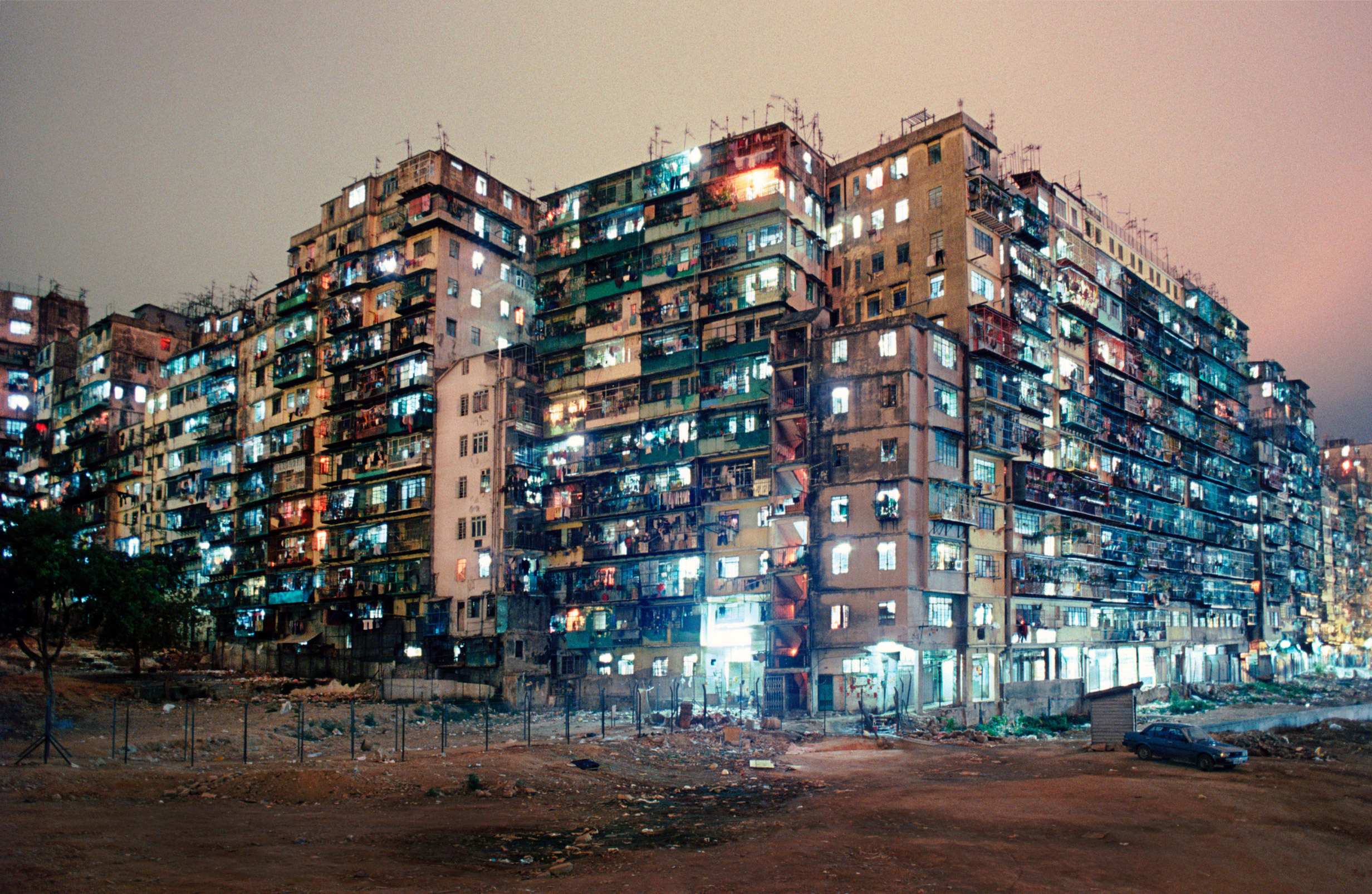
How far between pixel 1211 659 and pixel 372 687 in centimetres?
8713

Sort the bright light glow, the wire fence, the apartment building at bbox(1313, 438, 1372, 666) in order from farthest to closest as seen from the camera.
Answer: the apartment building at bbox(1313, 438, 1372, 666) → the bright light glow → the wire fence

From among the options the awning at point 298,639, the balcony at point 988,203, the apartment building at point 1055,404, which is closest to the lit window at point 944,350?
the apartment building at point 1055,404

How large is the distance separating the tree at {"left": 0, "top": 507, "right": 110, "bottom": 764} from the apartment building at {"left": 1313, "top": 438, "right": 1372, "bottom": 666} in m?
156

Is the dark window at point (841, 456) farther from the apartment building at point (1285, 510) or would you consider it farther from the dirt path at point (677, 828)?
the apartment building at point (1285, 510)

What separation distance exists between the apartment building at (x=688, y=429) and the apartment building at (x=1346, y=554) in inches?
4455

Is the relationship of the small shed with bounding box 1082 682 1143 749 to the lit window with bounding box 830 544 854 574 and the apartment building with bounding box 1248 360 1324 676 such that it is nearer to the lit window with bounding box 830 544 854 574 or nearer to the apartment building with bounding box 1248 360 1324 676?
the lit window with bounding box 830 544 854 574

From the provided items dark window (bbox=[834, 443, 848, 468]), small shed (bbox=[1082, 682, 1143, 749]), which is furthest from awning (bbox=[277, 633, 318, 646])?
small shed (bbox=[1082, 682, 1143, 749])

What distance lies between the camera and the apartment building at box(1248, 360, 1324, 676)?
120812mm

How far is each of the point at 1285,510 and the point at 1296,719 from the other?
74.2 metres

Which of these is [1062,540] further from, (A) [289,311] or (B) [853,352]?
(A) [289,311]

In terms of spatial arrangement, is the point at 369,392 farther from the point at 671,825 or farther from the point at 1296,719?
the point at 1296,719

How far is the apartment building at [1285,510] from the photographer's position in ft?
396

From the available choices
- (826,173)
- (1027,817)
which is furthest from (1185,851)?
(826,173)

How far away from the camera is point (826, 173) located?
3332 inches
